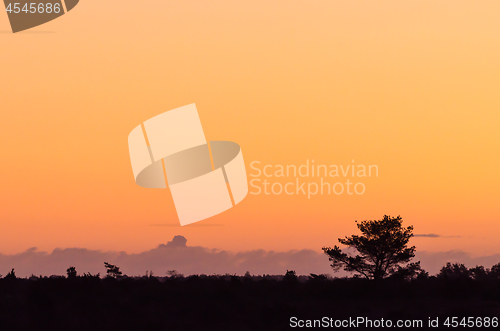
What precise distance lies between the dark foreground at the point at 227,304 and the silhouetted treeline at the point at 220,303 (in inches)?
1.8

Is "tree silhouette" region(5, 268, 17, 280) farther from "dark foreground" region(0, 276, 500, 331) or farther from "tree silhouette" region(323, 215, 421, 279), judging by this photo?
"tree silhouette" region(323, 215, 421, 279)

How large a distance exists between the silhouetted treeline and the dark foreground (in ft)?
0.15

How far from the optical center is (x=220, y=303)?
1231 inches

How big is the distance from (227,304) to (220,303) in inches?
17.6

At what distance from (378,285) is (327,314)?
1332 centimetres

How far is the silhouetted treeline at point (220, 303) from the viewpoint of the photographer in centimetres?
2605

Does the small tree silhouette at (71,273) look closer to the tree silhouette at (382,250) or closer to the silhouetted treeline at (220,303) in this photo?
the silhouetted treeline at (220,303)

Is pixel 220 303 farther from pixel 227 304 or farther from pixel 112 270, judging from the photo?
pixel 112 270

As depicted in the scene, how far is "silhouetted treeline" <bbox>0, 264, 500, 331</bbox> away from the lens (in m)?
26.0

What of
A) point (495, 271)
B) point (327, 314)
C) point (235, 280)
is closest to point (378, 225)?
point (235, 280)

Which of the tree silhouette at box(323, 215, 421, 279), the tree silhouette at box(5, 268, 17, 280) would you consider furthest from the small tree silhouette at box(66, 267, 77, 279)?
the tree silhouette at box(323, 215, 421, 279)

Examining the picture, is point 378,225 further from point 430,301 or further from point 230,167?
point 230,167

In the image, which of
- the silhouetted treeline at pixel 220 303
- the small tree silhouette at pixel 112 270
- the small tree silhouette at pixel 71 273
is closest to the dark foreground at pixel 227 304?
the silhouetted treeline at pixel 220 303

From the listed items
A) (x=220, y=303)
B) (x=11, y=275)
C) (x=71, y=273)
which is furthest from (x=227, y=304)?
(x=71, y=273)
